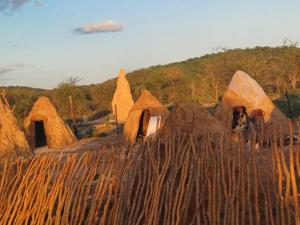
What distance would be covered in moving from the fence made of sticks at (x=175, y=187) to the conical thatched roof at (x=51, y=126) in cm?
1113

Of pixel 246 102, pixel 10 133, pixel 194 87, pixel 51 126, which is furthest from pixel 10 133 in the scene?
pixel 194 87

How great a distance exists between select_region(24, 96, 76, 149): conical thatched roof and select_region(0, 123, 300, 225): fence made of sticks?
36.5ft

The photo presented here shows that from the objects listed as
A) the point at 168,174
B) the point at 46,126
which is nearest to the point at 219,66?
the point at 46,126

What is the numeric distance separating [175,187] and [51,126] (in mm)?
12243

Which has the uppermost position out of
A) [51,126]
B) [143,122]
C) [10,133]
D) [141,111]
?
[141,111]

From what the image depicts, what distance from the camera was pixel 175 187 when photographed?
4277 millimetres

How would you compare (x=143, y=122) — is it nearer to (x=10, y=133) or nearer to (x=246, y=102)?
(x=246, y=102)

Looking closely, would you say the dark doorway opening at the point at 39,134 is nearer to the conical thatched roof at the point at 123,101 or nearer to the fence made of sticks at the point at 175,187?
the conical thatched roof at the point at 123,101

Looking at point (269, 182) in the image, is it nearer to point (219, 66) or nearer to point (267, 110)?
point (267, 110)

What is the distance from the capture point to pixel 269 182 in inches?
151

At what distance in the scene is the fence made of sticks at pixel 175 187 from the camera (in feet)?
12.1

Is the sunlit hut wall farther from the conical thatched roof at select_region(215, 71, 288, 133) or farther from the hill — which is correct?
the hill

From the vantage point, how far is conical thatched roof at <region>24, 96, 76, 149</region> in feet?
52.1

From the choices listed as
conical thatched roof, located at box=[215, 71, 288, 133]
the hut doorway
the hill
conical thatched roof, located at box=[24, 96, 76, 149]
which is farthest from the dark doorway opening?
conical thatched roof, located at box=[215, 71, 288, 133]
